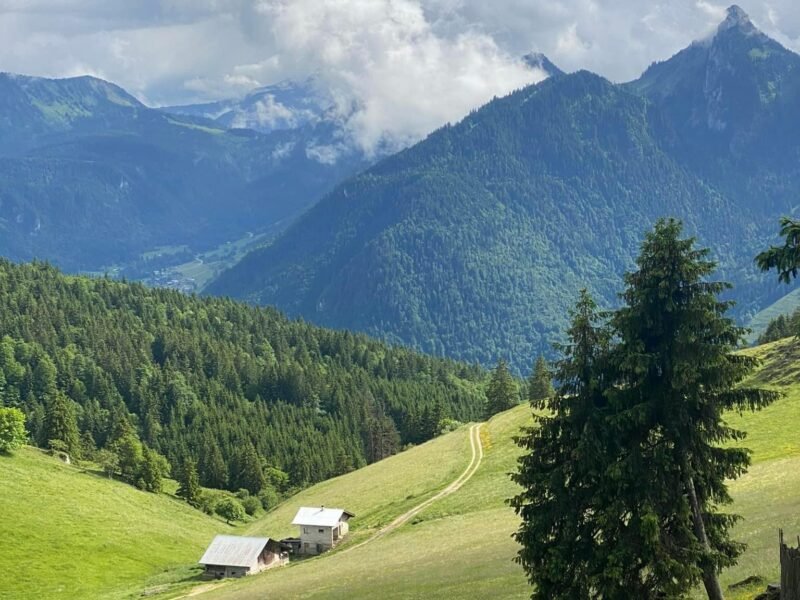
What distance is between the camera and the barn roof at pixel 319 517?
8656 cm

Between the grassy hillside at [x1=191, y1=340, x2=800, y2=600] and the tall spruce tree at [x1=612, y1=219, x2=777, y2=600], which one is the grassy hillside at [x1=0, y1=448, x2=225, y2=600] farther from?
the tall spruce tree at [x1=612, y1=219, x2=777, y2=600]

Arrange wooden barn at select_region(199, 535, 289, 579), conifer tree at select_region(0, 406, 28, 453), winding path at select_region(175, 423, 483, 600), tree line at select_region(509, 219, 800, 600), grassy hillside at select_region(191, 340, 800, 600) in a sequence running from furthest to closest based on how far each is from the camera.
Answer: conifer tree at select_region(0, 406, 28, 453)
wooden barn at select_region(199, 535, 289, 579)
winding path at select_region(175, 423, 483, 600)
grassy hillside at select_region(191, 340, 800, 600)
tree line at select_region(509, 219, 800, 600)

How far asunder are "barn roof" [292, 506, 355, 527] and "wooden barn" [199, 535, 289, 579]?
13.6 ft

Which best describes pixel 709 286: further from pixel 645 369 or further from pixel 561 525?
pixel 561 525

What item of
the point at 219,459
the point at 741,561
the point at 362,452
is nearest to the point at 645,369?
the point at 741,561

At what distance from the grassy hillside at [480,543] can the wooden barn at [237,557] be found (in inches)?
185

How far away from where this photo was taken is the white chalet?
8644 cm

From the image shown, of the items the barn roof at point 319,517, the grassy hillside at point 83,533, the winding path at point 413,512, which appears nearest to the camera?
the winding path at point 413,512

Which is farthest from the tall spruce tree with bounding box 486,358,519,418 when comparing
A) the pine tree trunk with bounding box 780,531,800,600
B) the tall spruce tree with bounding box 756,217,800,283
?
the pine tree trunk with bounding box 780,531,800,600

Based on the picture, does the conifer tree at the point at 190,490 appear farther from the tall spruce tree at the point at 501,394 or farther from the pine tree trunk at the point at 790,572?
the pine tree trunk at the point at 790,572

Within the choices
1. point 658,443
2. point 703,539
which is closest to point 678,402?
point 658,443

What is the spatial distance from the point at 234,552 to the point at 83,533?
2144 cm

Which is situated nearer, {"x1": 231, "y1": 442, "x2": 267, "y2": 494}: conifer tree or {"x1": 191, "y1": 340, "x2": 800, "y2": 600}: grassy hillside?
{"x1": 191, "y1": 340, "x2": 800, "y2": 600}: grassy hillside

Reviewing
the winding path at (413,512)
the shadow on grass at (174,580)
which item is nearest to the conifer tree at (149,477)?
the shadow on grass at (174,580)
